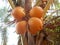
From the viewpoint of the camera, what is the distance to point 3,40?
33.6 inches

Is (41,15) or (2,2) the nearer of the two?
(41,15)

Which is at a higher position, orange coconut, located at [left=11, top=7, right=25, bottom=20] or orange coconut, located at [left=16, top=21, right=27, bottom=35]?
orange coconut, located at [left=11, top=7, right=25, bottom=20]

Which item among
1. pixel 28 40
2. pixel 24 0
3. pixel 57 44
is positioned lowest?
pixel 57 44

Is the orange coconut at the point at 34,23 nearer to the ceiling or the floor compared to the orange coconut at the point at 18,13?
nearer to the floor

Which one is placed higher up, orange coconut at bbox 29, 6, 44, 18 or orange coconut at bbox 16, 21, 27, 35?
orange coconut at bbox 29, 6, 44, 18

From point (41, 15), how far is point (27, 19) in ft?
0.11

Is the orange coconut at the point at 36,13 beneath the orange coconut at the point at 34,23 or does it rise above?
above

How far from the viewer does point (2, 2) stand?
0.88 metres

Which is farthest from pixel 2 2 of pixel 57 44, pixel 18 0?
pixel 18 0

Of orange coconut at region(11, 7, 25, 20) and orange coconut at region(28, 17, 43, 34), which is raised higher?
orange coconut at region(11, 7, 25, 20)

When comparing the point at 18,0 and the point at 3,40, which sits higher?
the point at 18,0

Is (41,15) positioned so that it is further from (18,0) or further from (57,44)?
(57,44)

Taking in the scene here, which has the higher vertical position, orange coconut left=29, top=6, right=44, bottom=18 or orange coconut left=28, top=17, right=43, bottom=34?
orange coconut left=29, top=6, right=44, bottom=18

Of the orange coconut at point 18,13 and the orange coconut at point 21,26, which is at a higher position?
the orange coconut at point 18,13
